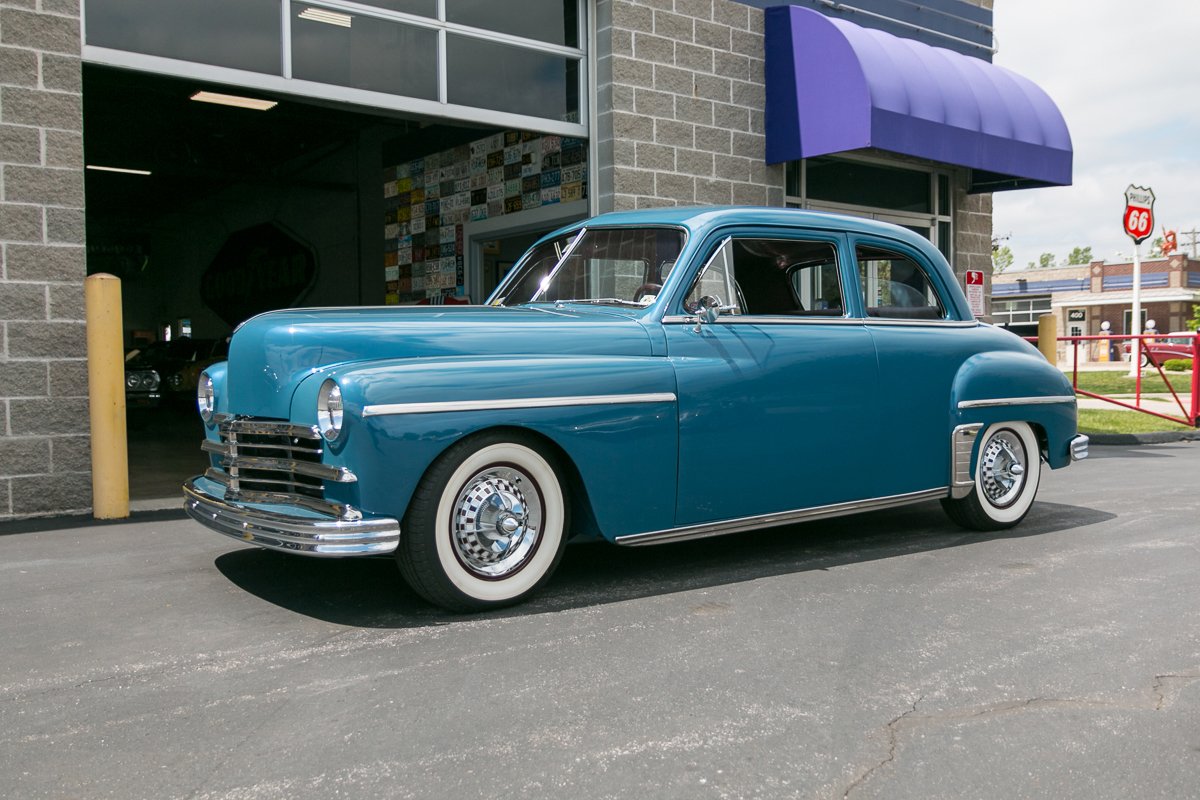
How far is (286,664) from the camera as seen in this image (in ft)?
11.7

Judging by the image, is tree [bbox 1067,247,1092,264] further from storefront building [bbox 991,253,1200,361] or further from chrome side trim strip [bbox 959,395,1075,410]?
chrome side trim strip [bbox 959,395,1075,410]

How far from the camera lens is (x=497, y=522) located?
417 centimetres

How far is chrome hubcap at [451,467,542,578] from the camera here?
13.5 feet

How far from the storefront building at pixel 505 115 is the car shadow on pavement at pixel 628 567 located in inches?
110

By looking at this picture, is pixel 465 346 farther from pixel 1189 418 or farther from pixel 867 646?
pixel 1189 418

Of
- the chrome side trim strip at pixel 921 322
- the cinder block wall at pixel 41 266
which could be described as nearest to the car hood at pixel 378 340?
the chrome side trim strip at pixel 921 322

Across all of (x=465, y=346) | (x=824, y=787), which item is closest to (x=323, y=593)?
(x=465, y=346)

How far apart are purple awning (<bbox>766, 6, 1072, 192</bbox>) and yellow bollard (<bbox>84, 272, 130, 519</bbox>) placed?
22.1 ft

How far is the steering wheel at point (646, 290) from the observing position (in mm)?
5008

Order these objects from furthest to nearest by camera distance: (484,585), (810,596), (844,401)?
(844,401)
(810,596)
(484,585)

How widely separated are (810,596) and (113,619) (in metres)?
2.91

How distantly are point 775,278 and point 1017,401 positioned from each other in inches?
70.3

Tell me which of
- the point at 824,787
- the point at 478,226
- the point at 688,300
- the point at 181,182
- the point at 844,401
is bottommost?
the point at 824,787

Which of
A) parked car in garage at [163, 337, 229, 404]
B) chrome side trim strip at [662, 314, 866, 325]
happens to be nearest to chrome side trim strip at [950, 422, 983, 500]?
chrome side trim strip at [662, 314, 866, 325]
